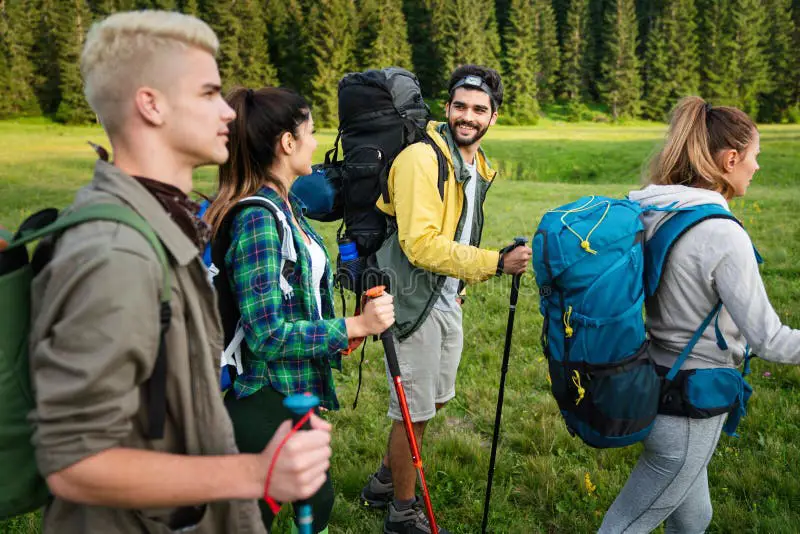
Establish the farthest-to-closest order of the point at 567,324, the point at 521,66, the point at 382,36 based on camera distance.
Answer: the point at 521,66 → the point at 382,36 → the point at 567,324

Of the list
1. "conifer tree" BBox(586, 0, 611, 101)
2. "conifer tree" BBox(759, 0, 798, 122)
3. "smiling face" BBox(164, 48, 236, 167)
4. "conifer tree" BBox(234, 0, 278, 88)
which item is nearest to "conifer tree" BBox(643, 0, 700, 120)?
"conifer tree" BBox(586, 0, 611, 101)

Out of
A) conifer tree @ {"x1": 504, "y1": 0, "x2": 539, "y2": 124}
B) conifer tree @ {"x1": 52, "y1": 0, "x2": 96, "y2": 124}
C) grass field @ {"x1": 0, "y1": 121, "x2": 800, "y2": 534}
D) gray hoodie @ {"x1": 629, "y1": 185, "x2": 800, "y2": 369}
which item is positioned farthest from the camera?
conifer tree @ {"x1": 504, "y1": 0, "x2": 539, "y2": 124}

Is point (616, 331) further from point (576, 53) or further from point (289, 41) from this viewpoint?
point (576, 53)

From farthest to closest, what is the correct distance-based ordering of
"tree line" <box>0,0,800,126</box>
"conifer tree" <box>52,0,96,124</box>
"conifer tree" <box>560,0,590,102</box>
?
1. "conifer tree" <box>560,0,590,102</box>
2. "tree line" <box>0,0,800,126</box>
3. "conifer tree" <box>52,0,96,124</box>

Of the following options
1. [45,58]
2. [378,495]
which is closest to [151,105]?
[378,495]

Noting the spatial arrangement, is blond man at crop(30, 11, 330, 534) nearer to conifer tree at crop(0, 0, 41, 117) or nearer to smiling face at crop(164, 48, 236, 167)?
smiling face at crop(164, 48, 236, 167)

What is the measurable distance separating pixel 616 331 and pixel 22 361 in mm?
2353

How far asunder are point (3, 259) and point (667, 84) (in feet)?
292

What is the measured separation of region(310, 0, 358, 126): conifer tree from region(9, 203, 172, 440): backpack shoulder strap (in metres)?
71.0

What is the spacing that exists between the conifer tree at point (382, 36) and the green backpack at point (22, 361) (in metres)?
74.7

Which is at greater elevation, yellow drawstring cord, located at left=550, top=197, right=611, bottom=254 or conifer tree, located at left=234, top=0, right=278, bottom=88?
conifer tree, located at left=234, top=0, right=278, bottom=88

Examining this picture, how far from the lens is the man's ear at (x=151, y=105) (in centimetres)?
154

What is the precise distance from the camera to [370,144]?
3.72 metres

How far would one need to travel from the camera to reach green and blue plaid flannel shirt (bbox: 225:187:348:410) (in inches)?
97.6
